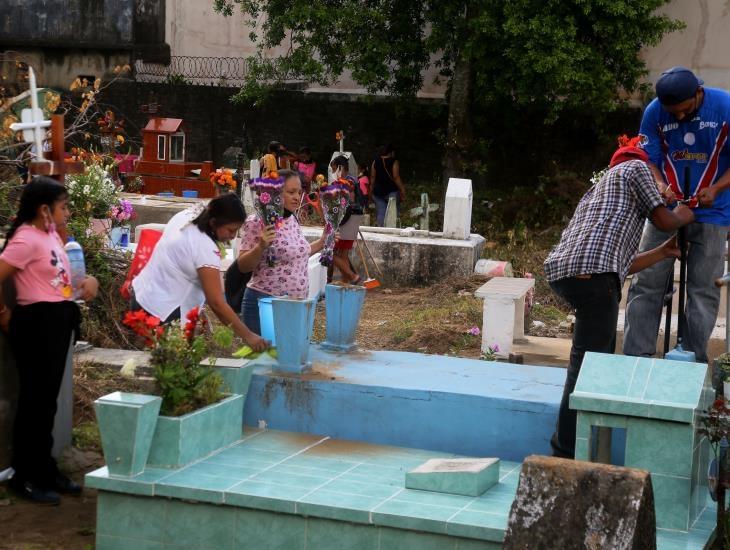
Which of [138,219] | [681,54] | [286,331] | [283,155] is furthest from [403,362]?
[681,54]

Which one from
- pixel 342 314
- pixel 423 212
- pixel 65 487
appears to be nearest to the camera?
pixel 65 487

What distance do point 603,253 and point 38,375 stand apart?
8.93ft

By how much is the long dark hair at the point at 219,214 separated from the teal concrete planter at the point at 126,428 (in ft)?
3.91

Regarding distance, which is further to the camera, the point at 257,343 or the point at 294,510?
the point at 257,343

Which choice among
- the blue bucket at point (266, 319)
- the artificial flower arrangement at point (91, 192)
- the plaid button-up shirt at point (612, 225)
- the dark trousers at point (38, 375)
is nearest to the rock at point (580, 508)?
the plaid button-up shirt at point (612, 225)

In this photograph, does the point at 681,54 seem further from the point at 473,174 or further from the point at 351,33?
the point at 351,33

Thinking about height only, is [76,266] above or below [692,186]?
below

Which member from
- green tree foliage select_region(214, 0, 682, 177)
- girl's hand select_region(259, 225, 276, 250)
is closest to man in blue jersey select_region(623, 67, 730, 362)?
girl's hand select_region(259, 225, 276, 250)

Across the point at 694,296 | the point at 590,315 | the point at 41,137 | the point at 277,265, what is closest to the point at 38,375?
the point at 41,137

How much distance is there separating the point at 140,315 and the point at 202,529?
0.98m

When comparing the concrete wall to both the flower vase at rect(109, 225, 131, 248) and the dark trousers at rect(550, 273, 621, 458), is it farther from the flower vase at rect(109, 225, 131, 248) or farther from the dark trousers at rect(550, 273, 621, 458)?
the dark trousers at rect(550, 273, 621, 458)

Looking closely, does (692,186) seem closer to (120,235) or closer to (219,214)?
(219,214)

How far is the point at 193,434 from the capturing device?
4.81m

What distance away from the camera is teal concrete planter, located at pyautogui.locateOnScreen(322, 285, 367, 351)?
6.07 m
